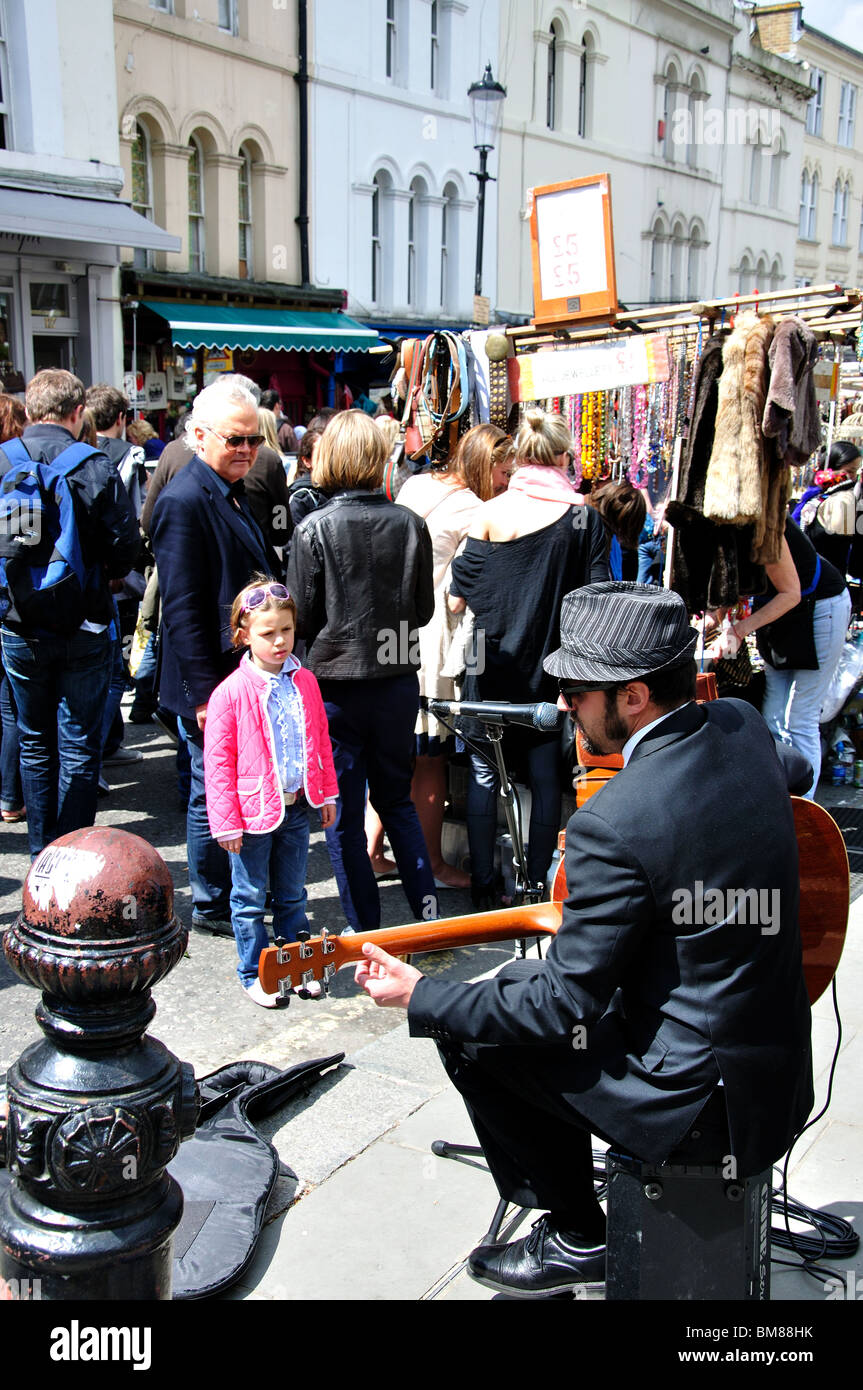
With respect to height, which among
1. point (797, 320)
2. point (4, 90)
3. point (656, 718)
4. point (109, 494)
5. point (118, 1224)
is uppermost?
point (4, 90)

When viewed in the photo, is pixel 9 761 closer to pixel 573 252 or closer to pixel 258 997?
pixel 258 997

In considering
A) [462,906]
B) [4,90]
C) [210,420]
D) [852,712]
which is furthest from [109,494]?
[4,90]

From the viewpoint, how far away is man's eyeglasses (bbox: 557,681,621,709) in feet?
7.91

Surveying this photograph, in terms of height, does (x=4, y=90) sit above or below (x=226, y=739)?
above

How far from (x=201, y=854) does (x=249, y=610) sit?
1059mm

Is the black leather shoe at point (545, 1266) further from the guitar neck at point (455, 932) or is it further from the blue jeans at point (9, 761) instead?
the blue jeans at point (9, 761)

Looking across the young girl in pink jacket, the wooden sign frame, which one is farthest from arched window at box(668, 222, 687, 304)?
the young girl in pink jacket

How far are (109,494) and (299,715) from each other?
53.3 inches

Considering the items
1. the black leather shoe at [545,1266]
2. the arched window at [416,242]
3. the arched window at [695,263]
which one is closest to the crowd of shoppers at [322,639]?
the black leather shoe at [545,1266]

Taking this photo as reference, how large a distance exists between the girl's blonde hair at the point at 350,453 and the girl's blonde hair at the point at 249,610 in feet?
1.59

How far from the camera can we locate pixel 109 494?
4855 millimetres

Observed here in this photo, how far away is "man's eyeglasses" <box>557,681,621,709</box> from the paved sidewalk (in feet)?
4.59
